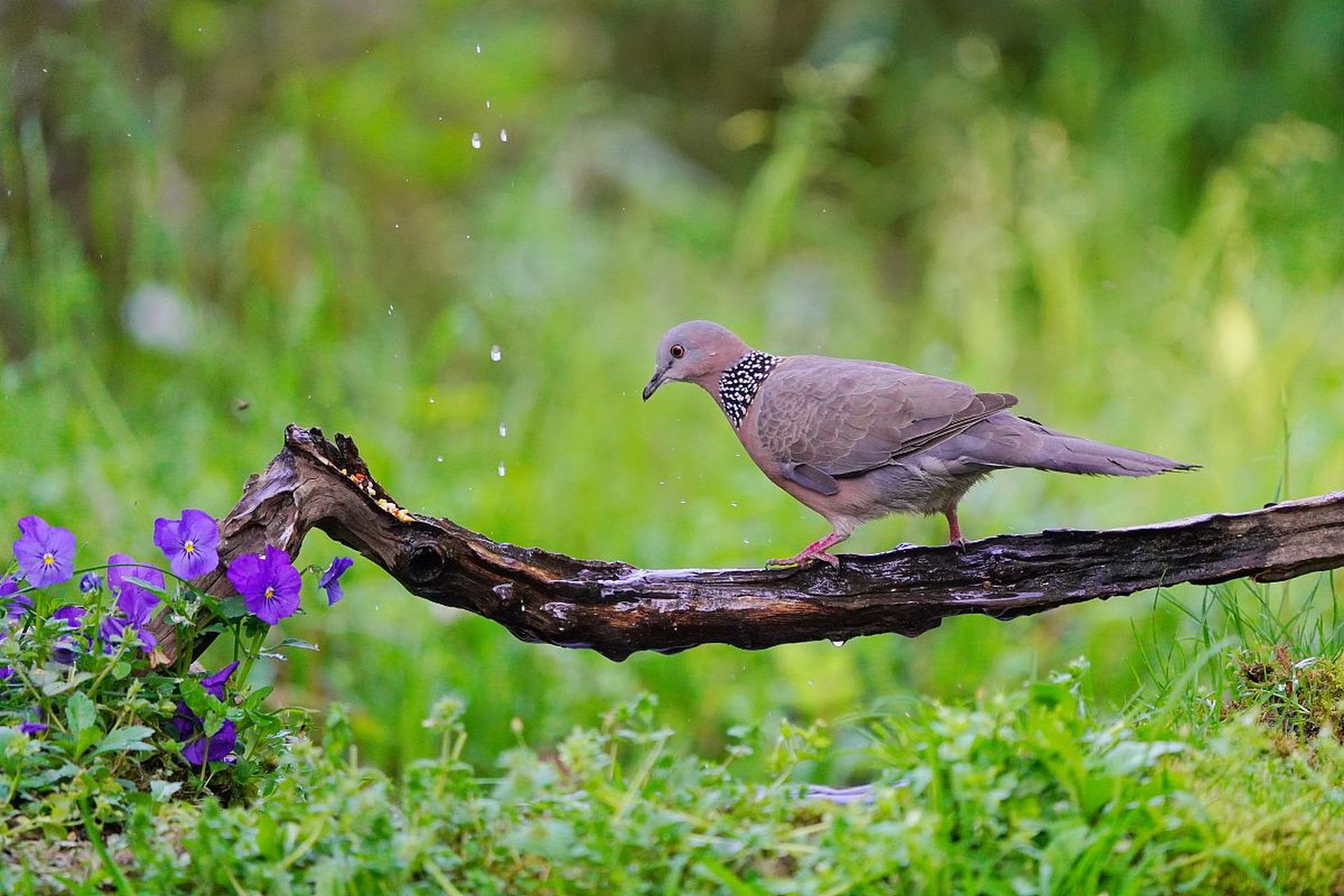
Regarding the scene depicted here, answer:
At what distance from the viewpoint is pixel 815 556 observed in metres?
3.10

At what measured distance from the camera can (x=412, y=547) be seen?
2799 mm

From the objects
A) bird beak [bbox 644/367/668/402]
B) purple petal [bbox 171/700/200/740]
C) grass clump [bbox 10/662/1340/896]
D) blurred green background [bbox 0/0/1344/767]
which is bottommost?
grass clump [bbox 10/662/1340/896]

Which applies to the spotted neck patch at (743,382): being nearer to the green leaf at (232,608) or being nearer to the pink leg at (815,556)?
the pink leg at (815,556)

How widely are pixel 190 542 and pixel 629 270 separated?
16.9ft

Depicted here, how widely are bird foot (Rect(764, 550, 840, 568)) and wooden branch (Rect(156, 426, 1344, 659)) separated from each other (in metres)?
0.03

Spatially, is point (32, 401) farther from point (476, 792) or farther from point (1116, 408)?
point (1116, 408)

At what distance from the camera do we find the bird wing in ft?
10.9

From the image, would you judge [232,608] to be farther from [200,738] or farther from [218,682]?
[200,738]

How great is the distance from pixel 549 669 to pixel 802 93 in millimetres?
3351

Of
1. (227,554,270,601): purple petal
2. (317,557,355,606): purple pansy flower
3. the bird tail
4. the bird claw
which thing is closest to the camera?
(227,554,270,601): purple petal

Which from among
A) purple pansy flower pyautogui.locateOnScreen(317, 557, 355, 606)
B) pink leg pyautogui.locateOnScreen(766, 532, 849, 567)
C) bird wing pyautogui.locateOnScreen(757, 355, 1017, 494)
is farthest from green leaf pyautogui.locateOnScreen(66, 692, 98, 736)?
bird wing pyautogui.locateOnScreen(757, 355, 1017, 494)

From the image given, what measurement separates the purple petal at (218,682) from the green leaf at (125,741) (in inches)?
7.6

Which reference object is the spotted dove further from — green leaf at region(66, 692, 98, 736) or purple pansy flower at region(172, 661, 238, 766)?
green leaf at region(66, 692, 98, 736)

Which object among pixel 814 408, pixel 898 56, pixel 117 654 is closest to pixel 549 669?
pixel 814 408
